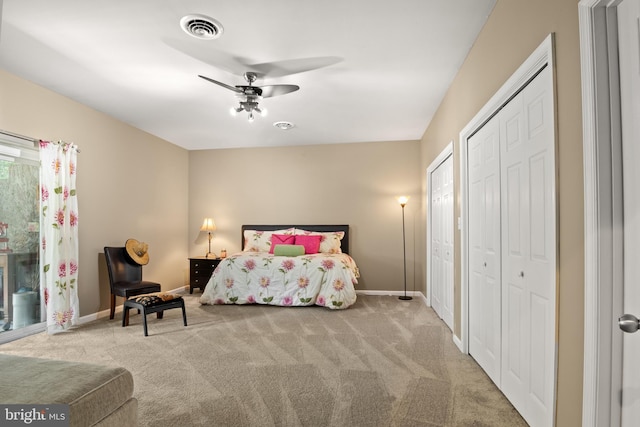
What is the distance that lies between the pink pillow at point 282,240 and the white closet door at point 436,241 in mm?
2302

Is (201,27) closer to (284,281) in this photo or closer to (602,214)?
(602,214)

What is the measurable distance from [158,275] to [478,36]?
543 cm

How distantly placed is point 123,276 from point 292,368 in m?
2.87

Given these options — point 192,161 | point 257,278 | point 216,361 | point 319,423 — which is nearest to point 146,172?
point 192,161

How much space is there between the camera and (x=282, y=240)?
19.8 feet

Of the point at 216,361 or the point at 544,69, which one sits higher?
the point at 544,69

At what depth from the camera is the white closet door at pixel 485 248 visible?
2.50 metres

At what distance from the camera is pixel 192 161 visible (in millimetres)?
6812

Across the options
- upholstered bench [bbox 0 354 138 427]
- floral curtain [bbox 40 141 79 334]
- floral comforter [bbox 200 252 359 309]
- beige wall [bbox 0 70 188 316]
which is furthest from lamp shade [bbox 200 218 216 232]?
upholstered bench [bbox 0 354 138 427]

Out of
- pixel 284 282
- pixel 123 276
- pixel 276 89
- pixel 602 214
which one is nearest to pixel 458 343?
pixel 602 214

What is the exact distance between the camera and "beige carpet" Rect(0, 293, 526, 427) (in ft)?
7.00

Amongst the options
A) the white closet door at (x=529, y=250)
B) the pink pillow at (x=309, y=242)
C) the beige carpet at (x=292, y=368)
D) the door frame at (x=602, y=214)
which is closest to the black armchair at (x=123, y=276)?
the beige carpet at (x=292, y=368)

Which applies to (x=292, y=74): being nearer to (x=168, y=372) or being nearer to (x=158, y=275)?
(x=168, y=372)

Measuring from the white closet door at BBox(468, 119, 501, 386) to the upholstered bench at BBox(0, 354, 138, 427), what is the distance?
2.30 metres
